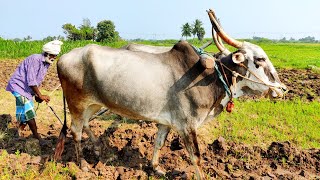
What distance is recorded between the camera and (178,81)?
429 cm

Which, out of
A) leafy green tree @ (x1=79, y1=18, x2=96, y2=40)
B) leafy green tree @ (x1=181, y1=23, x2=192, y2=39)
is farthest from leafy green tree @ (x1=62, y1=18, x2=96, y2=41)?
leafy green tree @ (x1=181, y1=23, x2=192, y2=39)

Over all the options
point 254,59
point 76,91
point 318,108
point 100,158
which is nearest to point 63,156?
point 100,158

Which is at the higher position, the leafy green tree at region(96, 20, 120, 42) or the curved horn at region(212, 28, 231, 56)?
the curved horn at region(212, 28, 231, 56)

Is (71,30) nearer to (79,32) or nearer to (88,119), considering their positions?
(79,32)

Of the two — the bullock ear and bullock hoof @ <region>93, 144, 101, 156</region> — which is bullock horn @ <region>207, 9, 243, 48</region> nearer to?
the bullock ear

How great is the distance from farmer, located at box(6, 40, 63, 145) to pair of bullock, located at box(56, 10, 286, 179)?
93cm

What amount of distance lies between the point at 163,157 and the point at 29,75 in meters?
2.24

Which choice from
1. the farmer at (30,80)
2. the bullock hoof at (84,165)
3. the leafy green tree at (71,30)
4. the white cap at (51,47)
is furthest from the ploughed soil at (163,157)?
the leafy green tree at (71,30)

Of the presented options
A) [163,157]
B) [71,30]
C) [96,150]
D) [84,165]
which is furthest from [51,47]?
[71,30]

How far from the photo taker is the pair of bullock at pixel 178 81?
4184 mm

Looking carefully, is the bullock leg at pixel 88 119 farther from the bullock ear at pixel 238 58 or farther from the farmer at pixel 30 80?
the bullock ear at pixel 238 58

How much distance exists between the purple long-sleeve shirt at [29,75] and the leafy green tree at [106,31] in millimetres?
49365

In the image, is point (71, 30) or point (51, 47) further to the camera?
point (71, 30)

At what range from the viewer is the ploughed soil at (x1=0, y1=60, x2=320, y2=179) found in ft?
15.5
